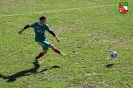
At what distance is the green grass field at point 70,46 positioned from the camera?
9.87m

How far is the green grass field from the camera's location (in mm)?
9867

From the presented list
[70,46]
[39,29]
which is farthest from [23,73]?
[70,46]

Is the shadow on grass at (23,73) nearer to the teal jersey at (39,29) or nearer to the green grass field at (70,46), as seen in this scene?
the green grass field at (70,46)

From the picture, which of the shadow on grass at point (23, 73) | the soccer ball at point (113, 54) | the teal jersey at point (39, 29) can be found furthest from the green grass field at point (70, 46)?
the teal jersey at point (39, 29)

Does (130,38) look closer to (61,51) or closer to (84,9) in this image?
(61,51)

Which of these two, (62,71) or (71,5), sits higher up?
(71,5)

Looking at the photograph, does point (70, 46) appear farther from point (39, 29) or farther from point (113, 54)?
point (39, 29)

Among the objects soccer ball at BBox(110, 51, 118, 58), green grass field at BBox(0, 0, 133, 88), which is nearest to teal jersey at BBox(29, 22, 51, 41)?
green grass field at BBox(0, 0, 133, 88)

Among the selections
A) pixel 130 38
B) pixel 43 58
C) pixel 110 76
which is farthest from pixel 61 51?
pixel 130 38

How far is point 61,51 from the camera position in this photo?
12.3 metres

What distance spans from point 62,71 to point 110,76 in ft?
6.05

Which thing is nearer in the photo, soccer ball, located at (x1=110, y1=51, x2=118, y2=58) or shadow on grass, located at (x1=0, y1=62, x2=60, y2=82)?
shadow on grass, located at (x1=0, y1=62, x2=60, y2=82)

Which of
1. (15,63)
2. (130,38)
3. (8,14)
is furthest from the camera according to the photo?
(8,14)

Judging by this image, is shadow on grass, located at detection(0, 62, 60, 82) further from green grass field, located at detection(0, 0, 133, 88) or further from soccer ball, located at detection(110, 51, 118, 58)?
soccer ball, located at detection(110, 51, 118, 58)
